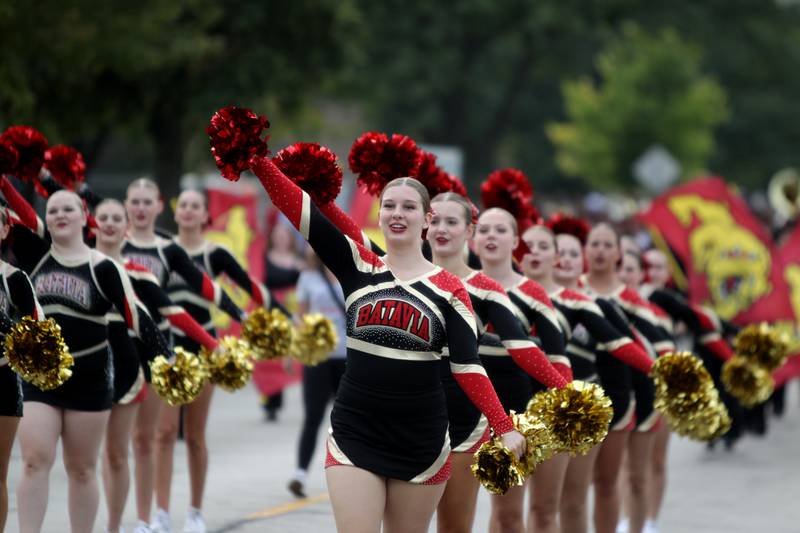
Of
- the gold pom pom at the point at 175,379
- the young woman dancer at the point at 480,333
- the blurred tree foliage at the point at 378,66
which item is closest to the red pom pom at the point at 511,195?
the young woman dancer at the point at 480,333

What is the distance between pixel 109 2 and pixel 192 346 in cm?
918

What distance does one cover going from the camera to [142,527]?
8188mm

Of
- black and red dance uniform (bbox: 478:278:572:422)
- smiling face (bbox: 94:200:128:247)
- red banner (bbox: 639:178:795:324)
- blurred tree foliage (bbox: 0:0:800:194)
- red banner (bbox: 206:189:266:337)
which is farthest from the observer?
blurred tree foliage (bbox: 0:0:800:194)

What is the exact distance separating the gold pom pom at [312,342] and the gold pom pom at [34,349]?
347 cm

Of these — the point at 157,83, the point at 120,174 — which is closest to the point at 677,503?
the point at 157,83

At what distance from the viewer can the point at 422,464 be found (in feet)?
18.0

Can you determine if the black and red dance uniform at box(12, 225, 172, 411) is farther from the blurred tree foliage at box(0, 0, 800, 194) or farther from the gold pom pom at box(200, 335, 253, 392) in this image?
the blurred tree foliage at box(0, 0, 800, 194)

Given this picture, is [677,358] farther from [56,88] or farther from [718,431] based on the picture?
[56,88]

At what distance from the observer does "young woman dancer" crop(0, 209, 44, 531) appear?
6422mm

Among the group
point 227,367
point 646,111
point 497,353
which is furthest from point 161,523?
point 646,111

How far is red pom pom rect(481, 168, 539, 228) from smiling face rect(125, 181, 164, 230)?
6.78ft

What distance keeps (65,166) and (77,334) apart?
162 centimetres

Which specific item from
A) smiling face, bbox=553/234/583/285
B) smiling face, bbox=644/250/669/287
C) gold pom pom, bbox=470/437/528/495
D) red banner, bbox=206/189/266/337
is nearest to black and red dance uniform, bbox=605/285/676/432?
smiling face, bbox=553/234/583/285

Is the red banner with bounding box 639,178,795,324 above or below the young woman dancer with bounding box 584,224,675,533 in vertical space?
above
